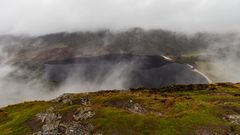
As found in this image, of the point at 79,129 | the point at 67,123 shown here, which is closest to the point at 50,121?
the point at 67,123

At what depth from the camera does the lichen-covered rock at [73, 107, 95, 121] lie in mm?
86938

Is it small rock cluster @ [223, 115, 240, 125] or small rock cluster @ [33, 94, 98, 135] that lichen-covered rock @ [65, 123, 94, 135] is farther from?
small rock cluster @ [223, 115, 240, 125]

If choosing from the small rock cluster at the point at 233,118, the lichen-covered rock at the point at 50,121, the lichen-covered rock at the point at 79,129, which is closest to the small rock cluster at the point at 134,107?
the lichen-covered rock at the point at 79,129

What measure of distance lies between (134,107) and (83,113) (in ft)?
40.5

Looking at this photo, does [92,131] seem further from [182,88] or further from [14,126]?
[182,88]

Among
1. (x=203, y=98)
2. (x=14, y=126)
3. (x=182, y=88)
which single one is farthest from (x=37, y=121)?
(x=182, y=88)

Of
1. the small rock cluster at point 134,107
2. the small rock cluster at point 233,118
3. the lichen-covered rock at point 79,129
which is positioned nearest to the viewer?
the small rock cluster at point 233,118

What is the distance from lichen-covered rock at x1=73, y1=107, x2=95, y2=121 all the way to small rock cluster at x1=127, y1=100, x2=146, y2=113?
9.13 meters

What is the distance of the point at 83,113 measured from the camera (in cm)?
8838

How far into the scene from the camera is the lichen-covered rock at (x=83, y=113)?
86938 mm

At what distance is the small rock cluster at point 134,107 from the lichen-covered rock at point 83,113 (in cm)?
913

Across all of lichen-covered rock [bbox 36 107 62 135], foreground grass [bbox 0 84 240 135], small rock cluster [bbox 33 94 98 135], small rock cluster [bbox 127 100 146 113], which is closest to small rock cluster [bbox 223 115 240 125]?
foreground grass [bbox 0 84 240 135]

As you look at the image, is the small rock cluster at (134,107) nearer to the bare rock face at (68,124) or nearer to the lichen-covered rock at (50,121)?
the bare rock face at (68,124)

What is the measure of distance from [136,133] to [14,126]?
32.9 m
